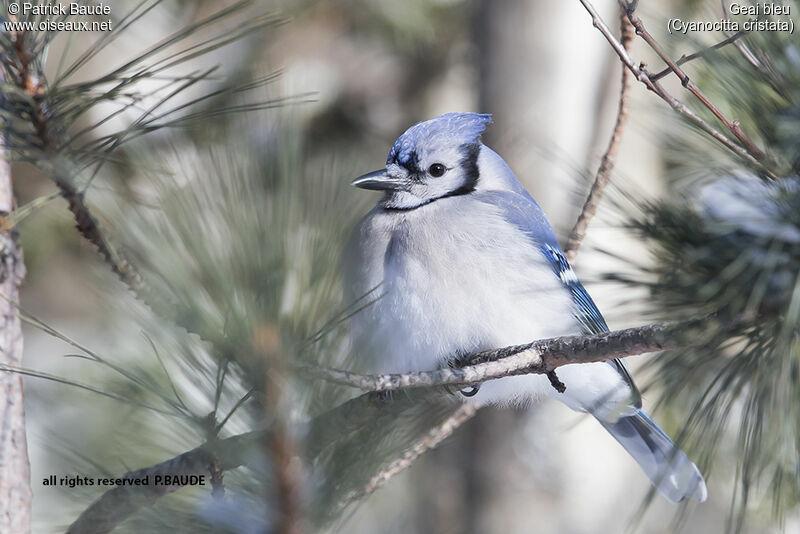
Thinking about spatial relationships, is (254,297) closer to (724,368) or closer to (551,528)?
(724,368)

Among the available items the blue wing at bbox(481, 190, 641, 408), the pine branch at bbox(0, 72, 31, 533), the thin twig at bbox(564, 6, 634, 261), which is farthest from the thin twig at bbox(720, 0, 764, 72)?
the pine branch at bbox(0, 72, 31, 533)

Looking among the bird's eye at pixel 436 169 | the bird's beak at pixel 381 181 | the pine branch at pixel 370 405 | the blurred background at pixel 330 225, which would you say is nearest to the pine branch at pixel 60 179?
the blurred background at pixel 330 225

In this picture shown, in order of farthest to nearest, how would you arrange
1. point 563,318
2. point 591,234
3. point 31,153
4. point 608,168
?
1. point 591,234
2. point 563,318
3. point 608,168
4. point 31,153

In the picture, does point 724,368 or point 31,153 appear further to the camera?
point 31,153

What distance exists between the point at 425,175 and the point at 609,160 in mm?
397

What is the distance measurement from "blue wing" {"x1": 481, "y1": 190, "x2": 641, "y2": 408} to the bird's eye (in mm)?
88

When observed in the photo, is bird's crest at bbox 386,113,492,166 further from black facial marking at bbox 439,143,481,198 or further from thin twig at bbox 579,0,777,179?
thin twig at bbox 579,0,777,179

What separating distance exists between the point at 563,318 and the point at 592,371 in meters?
0.16

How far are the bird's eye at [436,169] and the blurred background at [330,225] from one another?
0.65 feet

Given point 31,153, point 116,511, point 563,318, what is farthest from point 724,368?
point 31,153

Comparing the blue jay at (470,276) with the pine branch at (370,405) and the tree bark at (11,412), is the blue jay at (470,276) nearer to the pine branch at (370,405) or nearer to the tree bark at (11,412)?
the pine branch at (370,405)

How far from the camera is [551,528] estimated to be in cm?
267

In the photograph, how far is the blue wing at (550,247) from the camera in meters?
1.40

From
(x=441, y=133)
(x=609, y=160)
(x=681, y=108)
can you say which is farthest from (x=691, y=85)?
(x=441, y=133)
